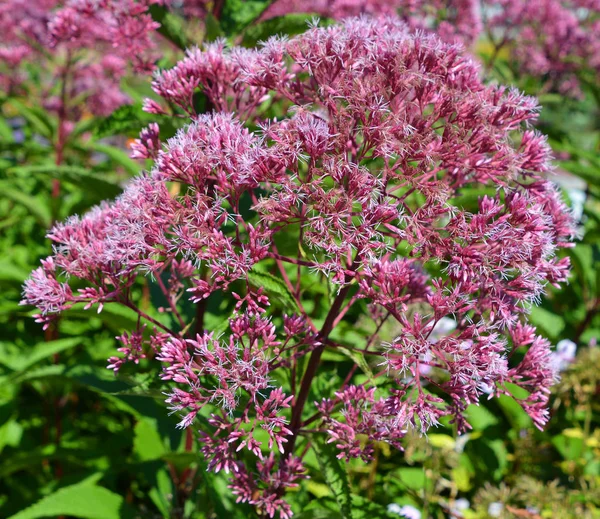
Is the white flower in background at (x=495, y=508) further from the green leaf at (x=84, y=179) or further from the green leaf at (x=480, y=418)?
the green leaf at (x=84, y=179)

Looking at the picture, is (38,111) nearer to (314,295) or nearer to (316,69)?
(314,295)

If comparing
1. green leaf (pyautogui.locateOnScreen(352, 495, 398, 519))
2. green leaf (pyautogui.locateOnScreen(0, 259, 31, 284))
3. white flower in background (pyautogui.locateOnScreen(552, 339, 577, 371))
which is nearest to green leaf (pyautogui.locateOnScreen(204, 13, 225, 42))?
green leaf (pyautogui.locateOnScreen(0, 259, 31, 284))

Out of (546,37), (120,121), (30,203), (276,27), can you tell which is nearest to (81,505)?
(120,121)

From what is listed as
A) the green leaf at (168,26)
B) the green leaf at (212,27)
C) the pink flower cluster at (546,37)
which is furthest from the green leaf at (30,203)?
the pink flower cluster at (546,37)

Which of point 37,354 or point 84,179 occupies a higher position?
point 84,179

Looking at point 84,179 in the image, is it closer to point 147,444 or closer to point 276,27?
point 276,27

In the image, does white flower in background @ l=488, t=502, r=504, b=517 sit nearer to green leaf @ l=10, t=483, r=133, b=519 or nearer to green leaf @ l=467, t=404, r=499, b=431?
green leaf @ l=467, t=404, r=499, b=431
